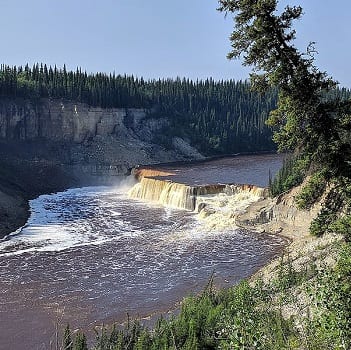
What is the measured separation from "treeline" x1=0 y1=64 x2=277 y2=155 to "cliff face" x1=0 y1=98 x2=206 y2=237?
2584mm

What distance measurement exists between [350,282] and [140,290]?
2361 centimetres

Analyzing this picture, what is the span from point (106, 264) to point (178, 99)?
10157 cm

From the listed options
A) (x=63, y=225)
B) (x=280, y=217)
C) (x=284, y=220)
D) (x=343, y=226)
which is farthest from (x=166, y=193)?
(x=343, y=226)

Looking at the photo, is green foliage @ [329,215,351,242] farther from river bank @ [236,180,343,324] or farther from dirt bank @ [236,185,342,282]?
dirt bank @ [236,185,342,282]

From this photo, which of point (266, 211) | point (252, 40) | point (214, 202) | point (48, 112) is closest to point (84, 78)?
point (48, 112)

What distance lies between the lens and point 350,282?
437 inches

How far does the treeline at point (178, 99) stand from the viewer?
10206 centimetres

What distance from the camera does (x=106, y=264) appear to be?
39031 millimetres

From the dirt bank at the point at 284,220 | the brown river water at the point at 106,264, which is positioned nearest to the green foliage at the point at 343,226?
the brown river water at the point at 106,264

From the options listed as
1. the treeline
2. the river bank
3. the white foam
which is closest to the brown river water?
the white foam

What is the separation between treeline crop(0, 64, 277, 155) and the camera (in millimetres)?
102062

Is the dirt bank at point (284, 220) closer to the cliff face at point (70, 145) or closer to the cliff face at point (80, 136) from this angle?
the cliff face at point (70, 145)

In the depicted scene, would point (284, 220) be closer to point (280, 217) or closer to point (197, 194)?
point (280, 217)

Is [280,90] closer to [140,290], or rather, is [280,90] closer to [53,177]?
[140,290]
